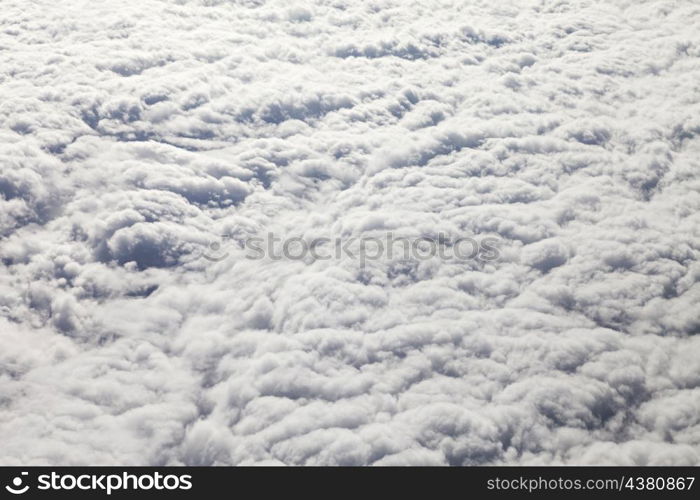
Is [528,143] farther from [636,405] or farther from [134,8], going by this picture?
[134,8]

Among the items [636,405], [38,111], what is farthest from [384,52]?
[636,405]
